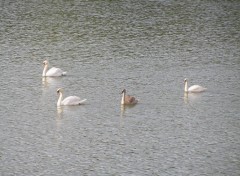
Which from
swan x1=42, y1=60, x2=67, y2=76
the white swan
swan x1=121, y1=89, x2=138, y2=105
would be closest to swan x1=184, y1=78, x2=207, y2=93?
swan x1=121, y1=89, x2=138, y2=105

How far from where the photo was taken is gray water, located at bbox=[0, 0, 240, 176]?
27094 mm

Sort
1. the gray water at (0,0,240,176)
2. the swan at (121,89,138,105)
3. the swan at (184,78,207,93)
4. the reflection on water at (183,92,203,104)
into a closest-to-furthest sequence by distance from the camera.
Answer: the gray water at (0,0,240,176), the swan at (121,89,138,105), the reflection on water at (183,92,203,104), the swan at (184,78,207,93)

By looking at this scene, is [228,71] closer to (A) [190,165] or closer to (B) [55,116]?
(B) [55,116]

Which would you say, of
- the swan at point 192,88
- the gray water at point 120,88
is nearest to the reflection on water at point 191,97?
the gray water at point 120,88

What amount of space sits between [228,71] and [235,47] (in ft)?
17.2

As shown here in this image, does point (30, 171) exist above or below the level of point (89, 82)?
below

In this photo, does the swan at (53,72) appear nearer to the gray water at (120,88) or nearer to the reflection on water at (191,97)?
the gray water at (120,88)

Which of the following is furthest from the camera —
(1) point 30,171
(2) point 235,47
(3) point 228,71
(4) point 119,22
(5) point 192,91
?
(4) point 119,22

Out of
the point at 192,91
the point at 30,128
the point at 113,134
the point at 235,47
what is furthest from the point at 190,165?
the point at 235,47

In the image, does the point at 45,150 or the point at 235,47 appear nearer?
the point at 45,150

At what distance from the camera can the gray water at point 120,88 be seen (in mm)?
27094

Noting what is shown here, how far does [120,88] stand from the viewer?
115 ft

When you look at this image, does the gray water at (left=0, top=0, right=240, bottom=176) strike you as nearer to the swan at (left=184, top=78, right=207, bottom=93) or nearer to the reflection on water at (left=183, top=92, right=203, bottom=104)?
the reflection on water at (left=183, top=92, right=203, bottom=104)

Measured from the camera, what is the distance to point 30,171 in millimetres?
25719
